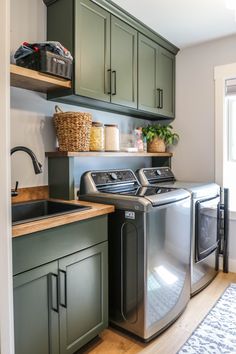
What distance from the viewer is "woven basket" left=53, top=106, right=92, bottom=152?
1.87 metres

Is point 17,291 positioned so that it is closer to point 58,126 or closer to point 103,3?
point 58,126

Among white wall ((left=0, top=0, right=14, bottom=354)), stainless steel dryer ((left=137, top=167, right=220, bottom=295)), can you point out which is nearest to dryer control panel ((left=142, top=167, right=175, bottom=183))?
stainless steel dryer ((left=137, top=167, right=220, bottom=295))

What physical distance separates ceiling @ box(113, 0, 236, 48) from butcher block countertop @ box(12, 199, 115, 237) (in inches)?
60.6

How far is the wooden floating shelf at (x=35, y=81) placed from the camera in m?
1.55

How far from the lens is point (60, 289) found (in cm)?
141

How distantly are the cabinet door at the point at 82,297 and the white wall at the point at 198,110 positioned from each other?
1.61m

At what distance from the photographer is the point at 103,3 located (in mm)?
1982

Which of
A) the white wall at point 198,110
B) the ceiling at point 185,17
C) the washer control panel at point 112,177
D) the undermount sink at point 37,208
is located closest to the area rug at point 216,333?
the white wall at point 198,110

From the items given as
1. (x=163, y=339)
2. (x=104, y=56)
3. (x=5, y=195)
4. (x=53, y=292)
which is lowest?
(x=163, y=339)

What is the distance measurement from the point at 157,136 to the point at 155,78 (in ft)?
1.88

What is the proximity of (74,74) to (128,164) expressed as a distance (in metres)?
1.19

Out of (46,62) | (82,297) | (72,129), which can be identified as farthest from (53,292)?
(46,62)

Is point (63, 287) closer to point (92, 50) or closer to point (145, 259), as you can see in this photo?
point (145, 259)

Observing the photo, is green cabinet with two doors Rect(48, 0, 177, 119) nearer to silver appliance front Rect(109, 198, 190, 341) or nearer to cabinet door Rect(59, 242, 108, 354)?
silver appliance front Rect(109, 198, 190, 341)
